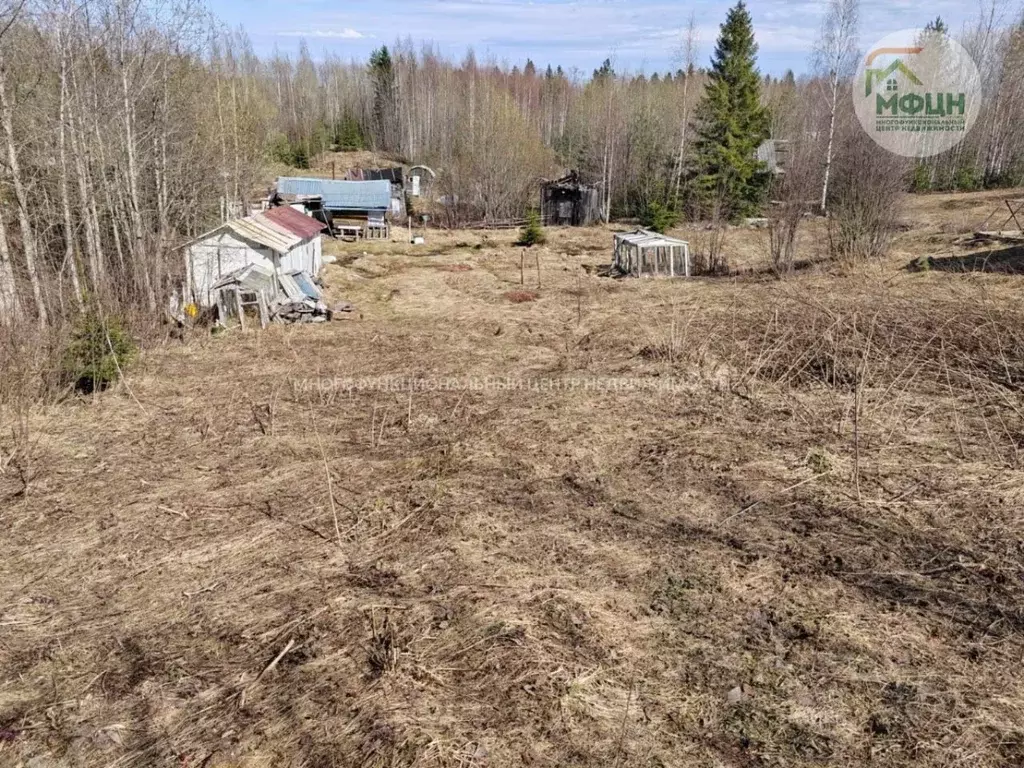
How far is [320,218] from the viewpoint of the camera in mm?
30031

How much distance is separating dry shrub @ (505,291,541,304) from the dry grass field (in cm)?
605

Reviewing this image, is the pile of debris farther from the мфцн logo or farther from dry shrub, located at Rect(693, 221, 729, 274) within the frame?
the мфцн logo

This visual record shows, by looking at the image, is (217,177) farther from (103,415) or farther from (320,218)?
(103,415)

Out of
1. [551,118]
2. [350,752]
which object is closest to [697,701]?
[350,752]

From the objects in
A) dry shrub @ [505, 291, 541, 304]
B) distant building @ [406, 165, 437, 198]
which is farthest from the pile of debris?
distant building @ [406, 165, 437, 198]

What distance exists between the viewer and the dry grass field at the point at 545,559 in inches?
129

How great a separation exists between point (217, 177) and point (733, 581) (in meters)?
19.1

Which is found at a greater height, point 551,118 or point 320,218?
point 551,118

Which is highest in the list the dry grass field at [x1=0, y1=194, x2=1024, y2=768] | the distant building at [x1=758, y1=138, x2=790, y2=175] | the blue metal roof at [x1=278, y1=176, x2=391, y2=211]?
the distant building at [x1=758, y1=138, x2=790, y2=175]

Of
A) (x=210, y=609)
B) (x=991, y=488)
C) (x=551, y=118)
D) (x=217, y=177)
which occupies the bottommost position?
(x=210, y=609)

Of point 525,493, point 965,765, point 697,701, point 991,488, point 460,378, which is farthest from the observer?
point 460,378

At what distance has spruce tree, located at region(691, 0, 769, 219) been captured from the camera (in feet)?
95.2

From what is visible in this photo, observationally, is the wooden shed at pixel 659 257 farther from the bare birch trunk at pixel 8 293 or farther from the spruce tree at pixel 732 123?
the bare birch trunk at pixel 8 293

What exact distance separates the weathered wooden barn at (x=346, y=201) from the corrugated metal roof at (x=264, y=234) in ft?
46.7
